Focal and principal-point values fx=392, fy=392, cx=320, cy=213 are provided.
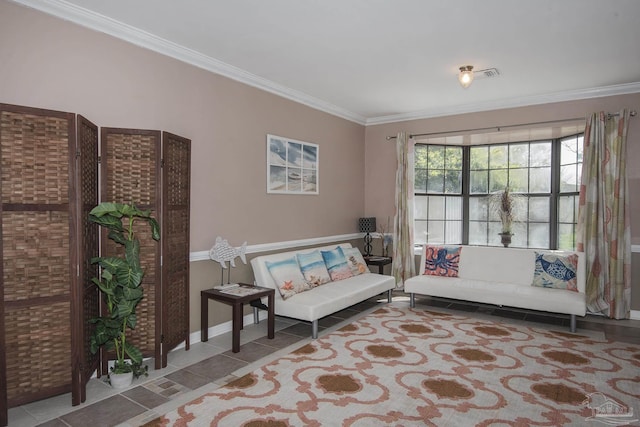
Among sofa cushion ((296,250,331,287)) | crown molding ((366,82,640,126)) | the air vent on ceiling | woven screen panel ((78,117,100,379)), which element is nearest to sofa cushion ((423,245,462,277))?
sofa cushion ((296,250,331,287))

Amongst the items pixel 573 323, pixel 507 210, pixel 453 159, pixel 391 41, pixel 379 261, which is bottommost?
pixel 573 323

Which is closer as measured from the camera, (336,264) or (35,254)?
(35,254)

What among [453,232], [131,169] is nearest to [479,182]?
[453,232]

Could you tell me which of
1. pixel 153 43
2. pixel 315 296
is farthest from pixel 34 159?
pixel 315 296

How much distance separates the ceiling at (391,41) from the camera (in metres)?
2.84

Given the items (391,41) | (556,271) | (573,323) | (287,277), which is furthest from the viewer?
(556,271)

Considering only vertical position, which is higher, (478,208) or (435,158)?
(435,158)

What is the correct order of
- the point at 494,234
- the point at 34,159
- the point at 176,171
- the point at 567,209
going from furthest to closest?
the point at 494,234 → the point at 567,209 → the point at 176,171 → the point at 34,159

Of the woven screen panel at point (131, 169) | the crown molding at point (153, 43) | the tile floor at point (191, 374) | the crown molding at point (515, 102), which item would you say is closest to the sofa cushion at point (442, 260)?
the tile floor at point (191, 374)

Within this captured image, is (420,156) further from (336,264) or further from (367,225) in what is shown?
(336,264)

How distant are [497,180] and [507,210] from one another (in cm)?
57

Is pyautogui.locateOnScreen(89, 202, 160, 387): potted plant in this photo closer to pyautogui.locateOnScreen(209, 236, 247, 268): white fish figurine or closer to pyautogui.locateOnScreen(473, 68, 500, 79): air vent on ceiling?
pyautogui.locateOnScreen(209, 236, 247, 268): white fish figurine

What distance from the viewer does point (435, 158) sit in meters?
6.24

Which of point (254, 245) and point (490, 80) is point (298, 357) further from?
point (490, 80)
